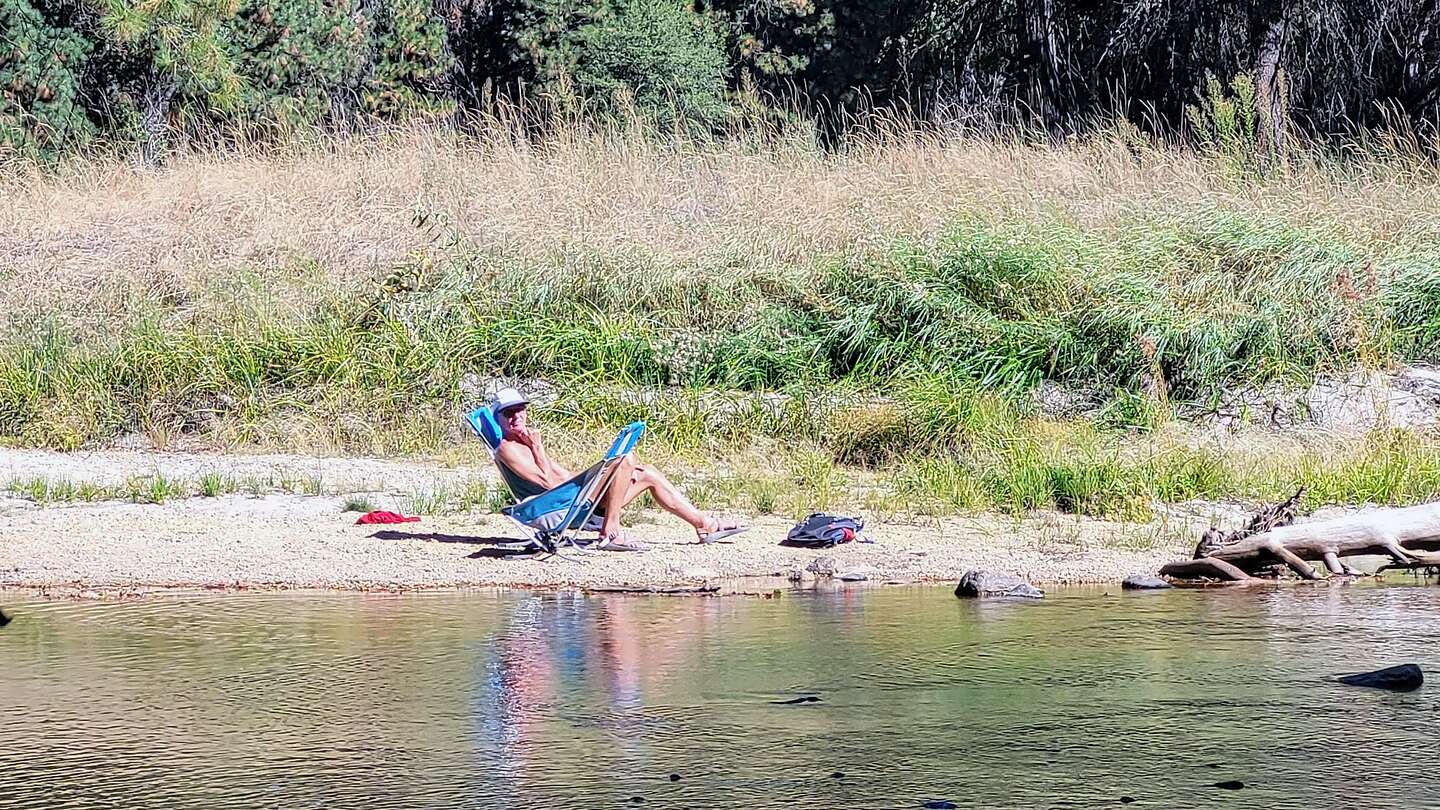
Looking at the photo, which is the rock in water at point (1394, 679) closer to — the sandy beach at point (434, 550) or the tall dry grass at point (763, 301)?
the sandy beach at point (434, 550)

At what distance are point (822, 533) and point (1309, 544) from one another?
2.56m

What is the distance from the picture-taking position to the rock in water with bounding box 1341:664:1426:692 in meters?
6.58

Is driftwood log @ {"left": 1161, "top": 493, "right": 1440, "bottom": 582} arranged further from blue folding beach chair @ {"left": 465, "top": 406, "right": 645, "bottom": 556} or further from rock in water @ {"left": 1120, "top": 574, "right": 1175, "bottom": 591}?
blue folding beach chair @ {"left": 465, "top": 406, "right": 645, "bottom": 556}

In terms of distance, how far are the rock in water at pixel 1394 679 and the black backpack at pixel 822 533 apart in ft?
13.3

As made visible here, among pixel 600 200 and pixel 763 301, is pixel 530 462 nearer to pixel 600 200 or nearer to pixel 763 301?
pixel 763 301

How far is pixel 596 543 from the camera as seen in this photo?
10.3m

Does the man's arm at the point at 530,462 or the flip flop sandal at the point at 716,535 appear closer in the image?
the man's arm at the point at 530,462

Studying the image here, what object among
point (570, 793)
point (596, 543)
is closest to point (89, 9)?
point (596, 543)

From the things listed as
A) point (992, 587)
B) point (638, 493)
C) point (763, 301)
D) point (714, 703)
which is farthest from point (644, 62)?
point (714, 703)

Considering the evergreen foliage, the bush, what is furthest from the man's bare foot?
the bush

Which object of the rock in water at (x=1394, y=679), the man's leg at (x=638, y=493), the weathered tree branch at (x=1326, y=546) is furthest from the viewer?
the man's leg at (x=638, y=493)

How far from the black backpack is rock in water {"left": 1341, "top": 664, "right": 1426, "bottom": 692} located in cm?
404

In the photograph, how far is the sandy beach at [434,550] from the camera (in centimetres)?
965

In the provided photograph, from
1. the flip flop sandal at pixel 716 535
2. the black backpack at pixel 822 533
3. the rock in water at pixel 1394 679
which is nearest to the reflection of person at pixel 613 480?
the flip flop sandal at pixel 716 535
